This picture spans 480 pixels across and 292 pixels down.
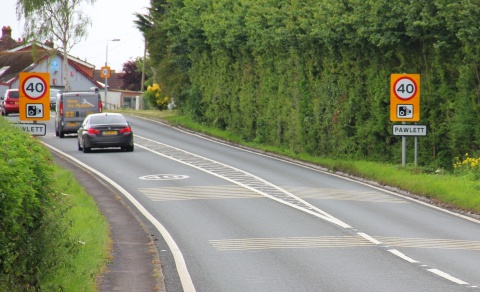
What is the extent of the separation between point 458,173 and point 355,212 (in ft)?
21.7

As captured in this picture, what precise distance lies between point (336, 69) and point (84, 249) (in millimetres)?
22352

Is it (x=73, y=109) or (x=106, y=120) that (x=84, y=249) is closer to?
(x=106, y=120)

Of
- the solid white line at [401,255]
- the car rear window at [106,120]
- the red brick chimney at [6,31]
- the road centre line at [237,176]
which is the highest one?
the red brick chimney at [6,31]

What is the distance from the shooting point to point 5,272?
9938mm

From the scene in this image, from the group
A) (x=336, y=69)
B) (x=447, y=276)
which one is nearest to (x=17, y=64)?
(x=336, y=69)

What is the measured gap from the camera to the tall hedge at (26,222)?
9531mm

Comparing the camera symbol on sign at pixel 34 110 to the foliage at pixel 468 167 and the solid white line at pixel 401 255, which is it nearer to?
the foliage at pixel 468 167

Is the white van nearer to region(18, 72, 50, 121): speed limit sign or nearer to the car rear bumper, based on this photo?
the car rear bumper

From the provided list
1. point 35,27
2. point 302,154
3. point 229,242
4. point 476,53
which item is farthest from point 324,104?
point 35,27

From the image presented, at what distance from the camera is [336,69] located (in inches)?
1416

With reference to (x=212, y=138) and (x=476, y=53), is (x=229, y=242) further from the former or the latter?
(x=212, y=138)

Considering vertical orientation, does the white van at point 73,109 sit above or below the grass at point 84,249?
above

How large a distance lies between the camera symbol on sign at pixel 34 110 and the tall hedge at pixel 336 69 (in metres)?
10.7

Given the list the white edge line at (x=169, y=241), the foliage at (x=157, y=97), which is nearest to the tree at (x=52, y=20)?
the foliage at (x=157, y=97)
